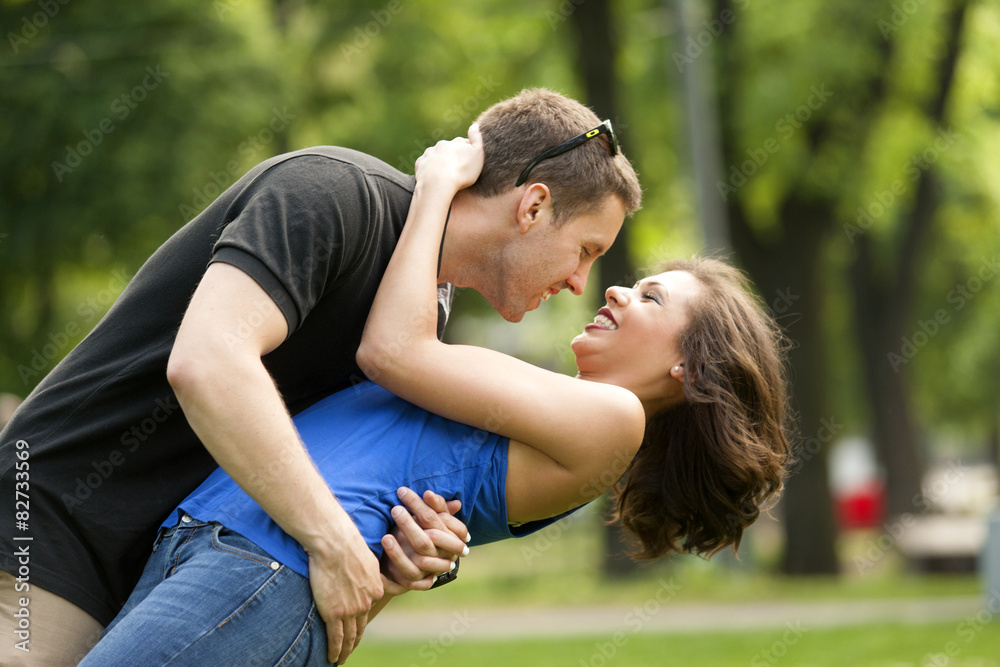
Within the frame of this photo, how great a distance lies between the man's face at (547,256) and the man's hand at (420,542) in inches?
27.3

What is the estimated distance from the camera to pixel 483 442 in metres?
2.54

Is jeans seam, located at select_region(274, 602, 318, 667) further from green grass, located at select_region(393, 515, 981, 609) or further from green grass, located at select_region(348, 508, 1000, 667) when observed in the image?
green grass, located at select_region(393, 515, 981, 609)

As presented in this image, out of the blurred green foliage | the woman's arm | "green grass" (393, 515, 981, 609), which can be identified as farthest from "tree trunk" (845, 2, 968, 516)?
the woman's arm

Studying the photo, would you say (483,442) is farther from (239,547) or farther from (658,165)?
(658,165)

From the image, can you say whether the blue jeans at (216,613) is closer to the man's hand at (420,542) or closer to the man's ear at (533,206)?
the man's hand at (420,542)

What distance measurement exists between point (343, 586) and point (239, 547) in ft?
0.78

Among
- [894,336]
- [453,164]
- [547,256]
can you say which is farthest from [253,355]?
[894,336]

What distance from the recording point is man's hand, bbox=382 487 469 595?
93.4 inches

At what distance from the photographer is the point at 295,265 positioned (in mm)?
2223

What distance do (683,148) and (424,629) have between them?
8.02m

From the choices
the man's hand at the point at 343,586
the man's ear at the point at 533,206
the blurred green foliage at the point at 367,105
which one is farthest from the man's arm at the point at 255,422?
the blurred green foliage at the point at 367,105

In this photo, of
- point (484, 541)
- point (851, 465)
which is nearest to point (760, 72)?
point (484, 541)

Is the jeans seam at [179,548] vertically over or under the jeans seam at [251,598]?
over

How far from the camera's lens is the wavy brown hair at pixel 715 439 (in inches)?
118
